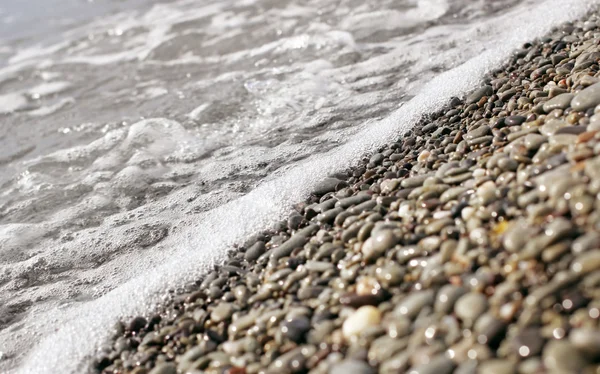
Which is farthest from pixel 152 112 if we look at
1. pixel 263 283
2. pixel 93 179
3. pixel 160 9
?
pixel 160 9

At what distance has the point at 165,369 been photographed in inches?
97.8

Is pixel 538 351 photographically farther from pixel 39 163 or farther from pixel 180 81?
pixel 180 81

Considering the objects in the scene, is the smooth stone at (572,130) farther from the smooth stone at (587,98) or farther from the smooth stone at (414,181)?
the smooth stone at (414,181)

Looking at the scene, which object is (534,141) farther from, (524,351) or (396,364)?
(396,364)

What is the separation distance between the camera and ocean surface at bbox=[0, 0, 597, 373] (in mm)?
3393

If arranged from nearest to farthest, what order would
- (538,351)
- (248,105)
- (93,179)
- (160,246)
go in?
(538,351)
(160,246)
(93,179)
(248,105)

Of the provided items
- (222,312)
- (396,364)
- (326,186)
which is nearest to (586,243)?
(396,364)

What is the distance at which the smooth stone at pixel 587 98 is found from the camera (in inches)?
116

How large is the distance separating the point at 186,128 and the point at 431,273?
3.44 meters

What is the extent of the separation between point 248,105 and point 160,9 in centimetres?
485

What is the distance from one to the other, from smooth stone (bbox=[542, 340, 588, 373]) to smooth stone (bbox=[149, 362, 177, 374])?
1.51 metres

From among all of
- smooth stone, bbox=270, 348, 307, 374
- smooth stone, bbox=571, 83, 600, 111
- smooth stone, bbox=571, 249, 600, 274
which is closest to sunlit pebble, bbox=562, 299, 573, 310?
smooth stone, bbox=571, 249, 600, 274

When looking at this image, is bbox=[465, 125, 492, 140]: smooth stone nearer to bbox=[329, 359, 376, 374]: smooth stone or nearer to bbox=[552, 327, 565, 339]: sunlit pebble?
bbox=[552, 327, 565, 339]: sunlit pebble

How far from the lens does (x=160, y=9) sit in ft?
30.7
